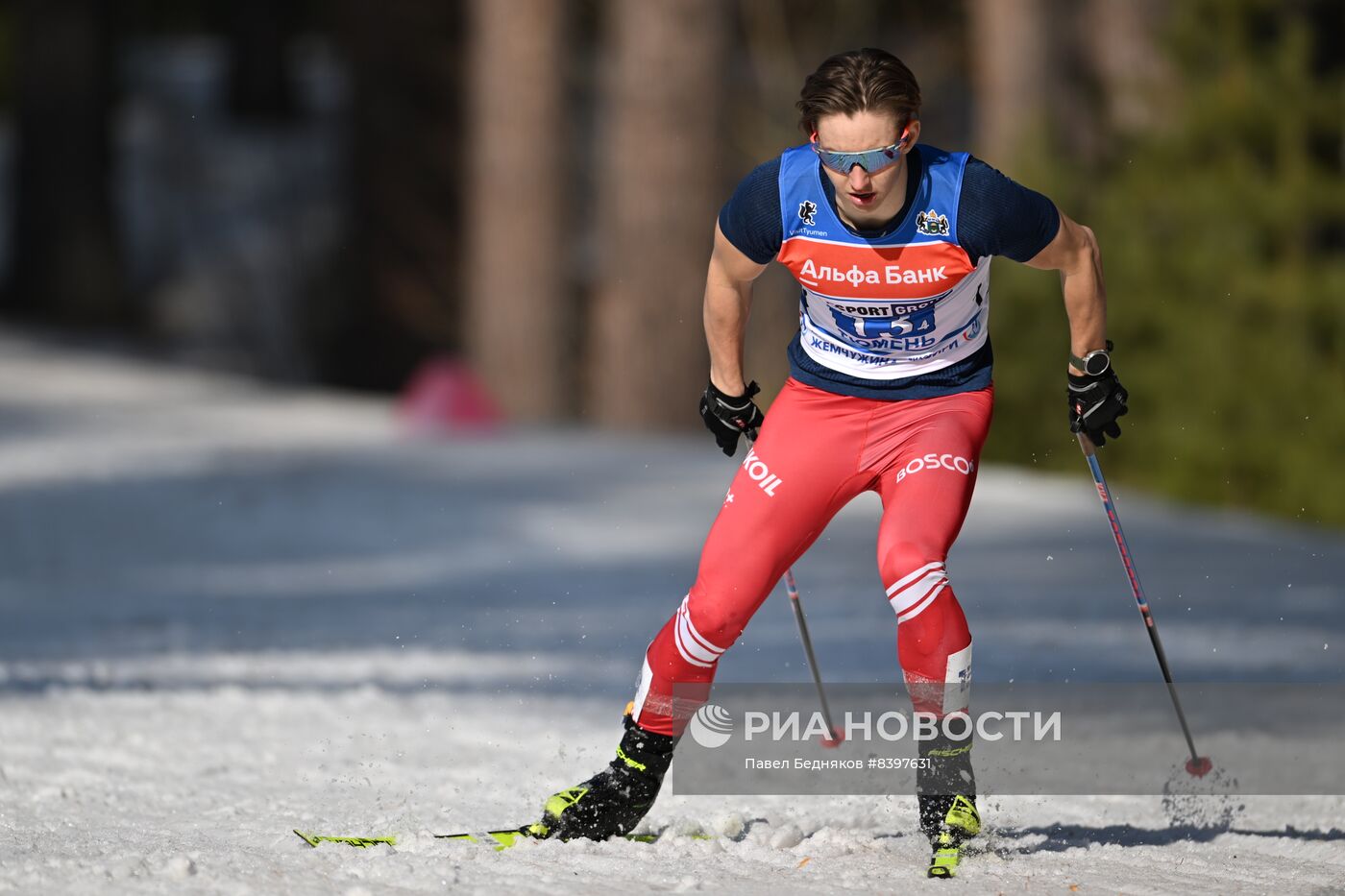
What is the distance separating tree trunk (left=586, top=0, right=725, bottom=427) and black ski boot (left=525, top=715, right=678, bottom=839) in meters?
8.78

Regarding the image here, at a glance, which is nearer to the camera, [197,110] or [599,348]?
[599,348]

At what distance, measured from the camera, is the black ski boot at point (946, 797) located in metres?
4.60

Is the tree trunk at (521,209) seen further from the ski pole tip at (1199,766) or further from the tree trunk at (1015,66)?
the ski pole tip at (1199,766)

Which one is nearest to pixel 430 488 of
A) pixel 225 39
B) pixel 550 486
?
pixel 550 486

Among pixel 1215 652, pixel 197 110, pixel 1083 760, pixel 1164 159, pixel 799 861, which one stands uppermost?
pixel 197 110

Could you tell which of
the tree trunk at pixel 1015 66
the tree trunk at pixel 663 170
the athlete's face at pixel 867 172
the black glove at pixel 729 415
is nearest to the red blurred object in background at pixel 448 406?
the tree trunk at pixel 663 170

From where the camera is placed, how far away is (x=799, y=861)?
471cm

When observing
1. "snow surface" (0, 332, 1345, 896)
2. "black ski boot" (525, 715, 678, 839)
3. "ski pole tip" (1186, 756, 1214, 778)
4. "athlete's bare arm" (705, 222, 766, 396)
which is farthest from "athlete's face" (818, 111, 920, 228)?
"ski pole tip" (1186, 756, 1214, 778)

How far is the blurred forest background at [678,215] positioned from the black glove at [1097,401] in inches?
303

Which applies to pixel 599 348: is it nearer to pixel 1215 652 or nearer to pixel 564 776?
pixel 1215 652

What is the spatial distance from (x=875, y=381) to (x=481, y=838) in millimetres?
1514

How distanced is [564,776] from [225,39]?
2755 centimetres

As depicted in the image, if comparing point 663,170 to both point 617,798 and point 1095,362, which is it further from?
point 617,798

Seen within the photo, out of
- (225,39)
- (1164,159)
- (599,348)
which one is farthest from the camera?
(225,39)
